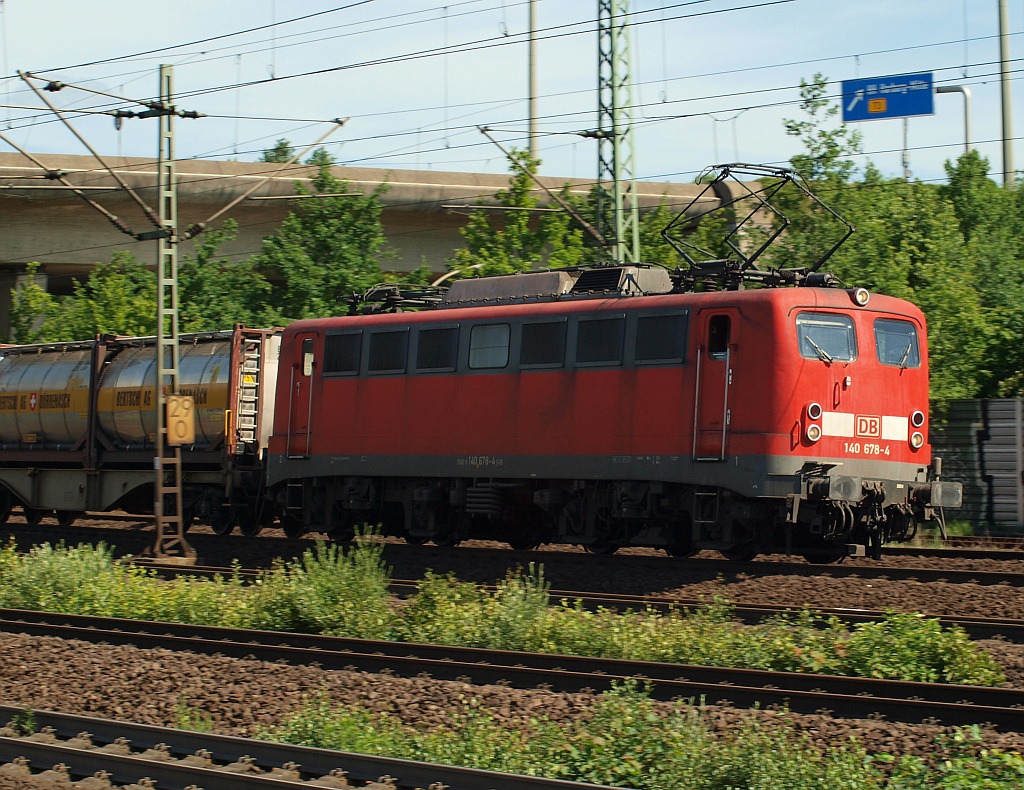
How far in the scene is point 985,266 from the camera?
100ft

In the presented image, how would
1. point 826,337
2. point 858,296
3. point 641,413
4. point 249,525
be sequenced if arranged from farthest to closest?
point 249,525
point 641,413
point 858,296
point 826,337

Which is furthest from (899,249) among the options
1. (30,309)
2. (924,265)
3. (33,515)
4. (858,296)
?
(30,309)

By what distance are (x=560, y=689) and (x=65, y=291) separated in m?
45.8

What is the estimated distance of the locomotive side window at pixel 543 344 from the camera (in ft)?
57.6

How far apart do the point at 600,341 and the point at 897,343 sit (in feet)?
12.5

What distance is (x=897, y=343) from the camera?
1688 centimetres

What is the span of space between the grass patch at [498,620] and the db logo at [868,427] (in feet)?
12.4

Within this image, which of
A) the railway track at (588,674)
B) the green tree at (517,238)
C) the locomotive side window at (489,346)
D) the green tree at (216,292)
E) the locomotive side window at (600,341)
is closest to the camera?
the railway track at (588,674)

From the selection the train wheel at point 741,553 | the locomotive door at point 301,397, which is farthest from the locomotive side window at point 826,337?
the locomotive door at point 301,397

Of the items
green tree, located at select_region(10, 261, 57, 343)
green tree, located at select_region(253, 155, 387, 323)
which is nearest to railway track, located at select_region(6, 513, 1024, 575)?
green tree, located at select_region(253, 155, 387, 323)

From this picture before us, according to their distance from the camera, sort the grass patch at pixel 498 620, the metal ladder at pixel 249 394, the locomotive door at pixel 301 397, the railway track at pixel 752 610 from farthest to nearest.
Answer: the metal ladder at pixel 249 394
the locomotive door at pixel 301 397
the railway track at pixel 752 610
the grass patch at pixel 498 620

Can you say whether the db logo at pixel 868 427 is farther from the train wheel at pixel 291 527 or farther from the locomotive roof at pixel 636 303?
the train wheel at pixel 291 527

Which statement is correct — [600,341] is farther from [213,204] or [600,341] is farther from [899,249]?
[213,204]

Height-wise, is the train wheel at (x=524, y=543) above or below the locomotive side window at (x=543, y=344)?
below
